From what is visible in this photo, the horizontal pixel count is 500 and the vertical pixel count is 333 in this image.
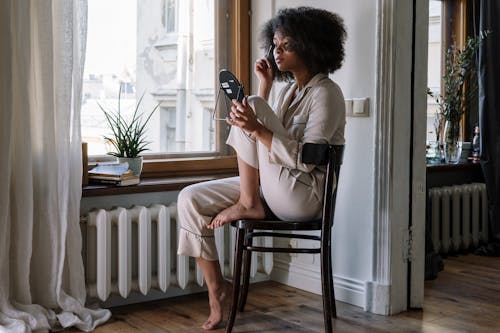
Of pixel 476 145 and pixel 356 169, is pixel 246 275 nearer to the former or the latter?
pixel 356 169

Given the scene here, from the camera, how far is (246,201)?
2.74m

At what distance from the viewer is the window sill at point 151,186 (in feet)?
9.90

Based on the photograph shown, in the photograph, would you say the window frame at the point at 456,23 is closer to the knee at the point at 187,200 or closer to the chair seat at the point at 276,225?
the chair seat at the point at 276,225

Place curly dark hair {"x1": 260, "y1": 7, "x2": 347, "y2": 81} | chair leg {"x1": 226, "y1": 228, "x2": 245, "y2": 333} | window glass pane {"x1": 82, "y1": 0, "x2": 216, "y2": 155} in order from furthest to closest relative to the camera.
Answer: window glass pane {"x1": 82, "y1": 0, "x2": 216, "y2": 155} → curly dark hair {"x1": 260, "y1": 7, "x2": 347, "y2": 81} → chair leg {"x1": 226, "y1": 228, "x2": 245, "y2": 333}

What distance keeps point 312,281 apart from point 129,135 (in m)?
1.19

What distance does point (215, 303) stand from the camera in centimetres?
287

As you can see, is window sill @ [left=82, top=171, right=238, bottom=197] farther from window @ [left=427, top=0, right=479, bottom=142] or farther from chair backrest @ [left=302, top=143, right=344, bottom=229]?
window @ [left=427, top=0, right=479, bottom=142]

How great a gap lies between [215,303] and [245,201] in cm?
47

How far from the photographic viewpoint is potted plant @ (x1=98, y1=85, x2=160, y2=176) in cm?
318

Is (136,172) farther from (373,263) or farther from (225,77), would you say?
(373,263)

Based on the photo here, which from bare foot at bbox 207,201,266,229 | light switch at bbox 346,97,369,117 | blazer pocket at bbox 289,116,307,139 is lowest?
bare foot at bbox 207,201,266,229

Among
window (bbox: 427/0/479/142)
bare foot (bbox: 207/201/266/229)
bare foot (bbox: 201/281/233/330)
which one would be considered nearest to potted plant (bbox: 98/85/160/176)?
bare foot (bbox: 207/201/266/229)

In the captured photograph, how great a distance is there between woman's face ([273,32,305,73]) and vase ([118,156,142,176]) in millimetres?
817

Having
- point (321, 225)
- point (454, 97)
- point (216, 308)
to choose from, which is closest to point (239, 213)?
point (321, 225)
